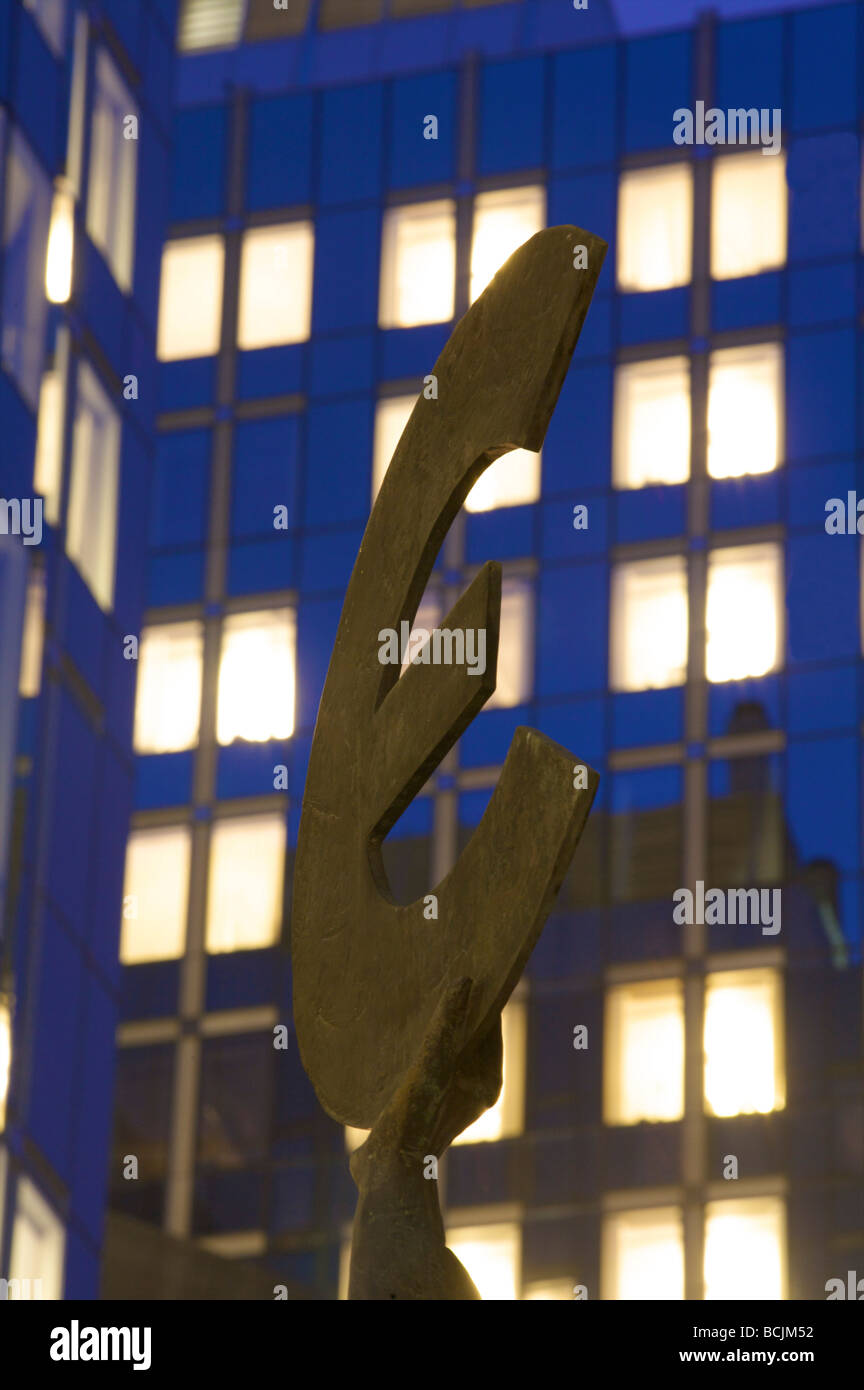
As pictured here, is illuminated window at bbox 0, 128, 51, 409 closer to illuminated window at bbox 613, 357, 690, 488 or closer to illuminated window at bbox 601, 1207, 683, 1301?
illuminated window at bbox 601, 1207, 683, 1301

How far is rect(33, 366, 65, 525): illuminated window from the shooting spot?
82.9 feet

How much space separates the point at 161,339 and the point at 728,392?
11501 millimetres

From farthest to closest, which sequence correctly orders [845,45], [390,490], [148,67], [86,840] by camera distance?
[845,45]
[148,67]
[86,840]
[390,490]

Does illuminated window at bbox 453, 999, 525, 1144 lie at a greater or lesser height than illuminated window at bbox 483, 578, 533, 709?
lesser

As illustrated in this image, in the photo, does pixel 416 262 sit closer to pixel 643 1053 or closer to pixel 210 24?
pixel 210 24

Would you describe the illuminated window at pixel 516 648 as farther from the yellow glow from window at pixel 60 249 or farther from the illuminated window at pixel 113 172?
the yellow glow from window at pixel 60 249

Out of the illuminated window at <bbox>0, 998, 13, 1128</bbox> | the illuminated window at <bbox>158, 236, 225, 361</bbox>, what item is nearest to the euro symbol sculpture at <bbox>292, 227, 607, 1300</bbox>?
the illuminated window at <bbox>0, 998, 13, 1128</bbox>

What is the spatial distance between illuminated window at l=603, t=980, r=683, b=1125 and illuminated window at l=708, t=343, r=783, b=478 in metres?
9.33

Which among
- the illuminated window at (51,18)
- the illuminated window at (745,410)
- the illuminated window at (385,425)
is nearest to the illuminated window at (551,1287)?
the illuminated window at (745,410)
